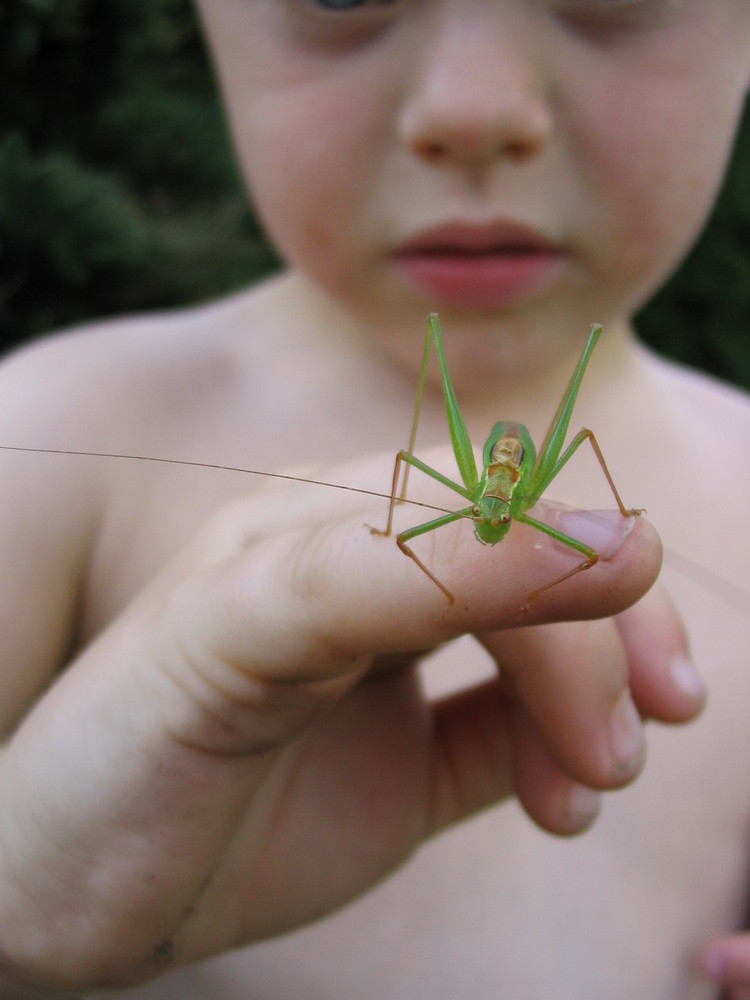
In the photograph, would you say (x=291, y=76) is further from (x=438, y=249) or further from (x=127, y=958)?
(x=127, y=958)

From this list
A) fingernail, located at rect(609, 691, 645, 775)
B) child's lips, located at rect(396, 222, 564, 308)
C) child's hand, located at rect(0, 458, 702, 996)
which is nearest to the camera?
child's hand, located at rect(0, 458, 702, 996)

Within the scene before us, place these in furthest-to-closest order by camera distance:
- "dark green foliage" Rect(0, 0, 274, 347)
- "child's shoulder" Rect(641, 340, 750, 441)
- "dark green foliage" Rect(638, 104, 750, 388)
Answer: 1. "dark green foliage" Rect(638, 104, 750, 388)
2. "dark green foliage" Rect(0, 0, 274, 347)
3. "child's shoulder" Rect(641, 340, 750, 441)

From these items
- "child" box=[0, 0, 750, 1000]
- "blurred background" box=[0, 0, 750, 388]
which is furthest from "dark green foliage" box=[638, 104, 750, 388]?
"child" box=[0, 0, 750, 1000]

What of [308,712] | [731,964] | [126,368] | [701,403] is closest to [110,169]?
[126,368]

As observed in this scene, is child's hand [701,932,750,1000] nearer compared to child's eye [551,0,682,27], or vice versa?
child's eye [551,0,682,27]

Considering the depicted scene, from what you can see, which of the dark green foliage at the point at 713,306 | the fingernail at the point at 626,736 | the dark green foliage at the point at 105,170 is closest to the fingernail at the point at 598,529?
the fingernail at the point at 626,736

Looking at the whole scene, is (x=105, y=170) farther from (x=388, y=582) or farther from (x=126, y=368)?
(x=388, y=582)

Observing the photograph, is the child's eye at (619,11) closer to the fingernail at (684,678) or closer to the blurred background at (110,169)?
the fingernail at (684,678)

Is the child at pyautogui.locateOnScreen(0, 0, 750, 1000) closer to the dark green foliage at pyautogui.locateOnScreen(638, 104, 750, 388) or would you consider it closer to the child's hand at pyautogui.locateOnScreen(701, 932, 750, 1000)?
the child's hand at pyautogui.locateOnScreen(701, 932, 750, 1000)
